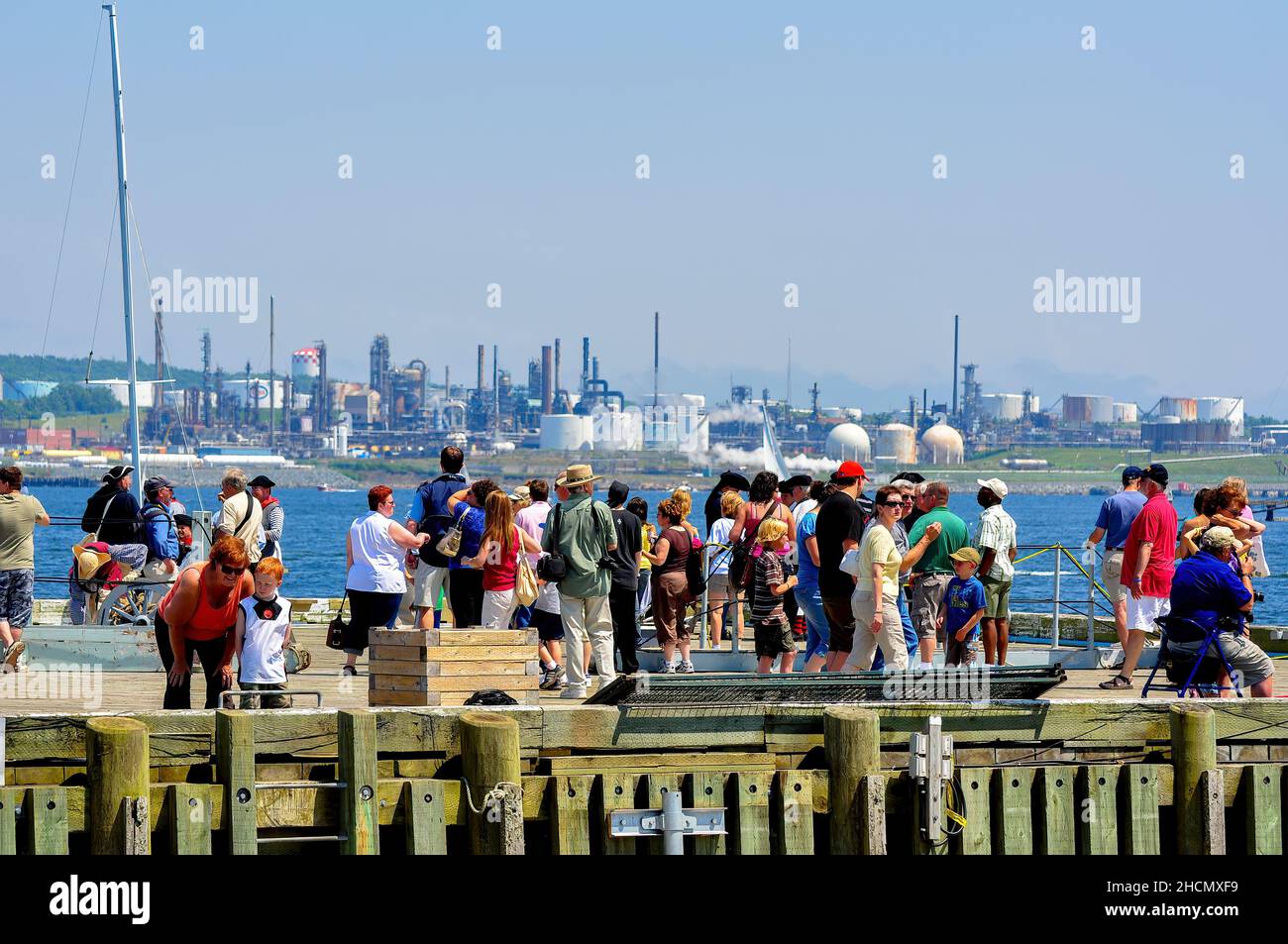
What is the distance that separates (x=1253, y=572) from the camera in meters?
14.8

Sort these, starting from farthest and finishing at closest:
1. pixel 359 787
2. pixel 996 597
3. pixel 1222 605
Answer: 1. pixel 996 597
2. pixel 1222 605
3. pixel 359 787

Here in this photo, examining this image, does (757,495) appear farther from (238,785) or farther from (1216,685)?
(238,785)

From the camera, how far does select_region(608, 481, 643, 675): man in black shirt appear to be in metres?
14.2

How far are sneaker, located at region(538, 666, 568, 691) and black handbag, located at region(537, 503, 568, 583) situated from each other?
3.96 ft

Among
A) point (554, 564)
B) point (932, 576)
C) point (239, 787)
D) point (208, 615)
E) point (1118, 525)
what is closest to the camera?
point (239, 787)

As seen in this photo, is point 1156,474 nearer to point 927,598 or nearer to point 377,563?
point 927,598

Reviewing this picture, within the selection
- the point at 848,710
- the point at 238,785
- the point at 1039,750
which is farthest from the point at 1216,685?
the point at 238,785

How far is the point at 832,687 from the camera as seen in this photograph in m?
11.1

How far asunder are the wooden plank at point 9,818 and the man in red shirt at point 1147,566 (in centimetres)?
842

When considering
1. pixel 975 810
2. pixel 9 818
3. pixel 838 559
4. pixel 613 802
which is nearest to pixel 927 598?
pixel 838 559

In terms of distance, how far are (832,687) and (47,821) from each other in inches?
182

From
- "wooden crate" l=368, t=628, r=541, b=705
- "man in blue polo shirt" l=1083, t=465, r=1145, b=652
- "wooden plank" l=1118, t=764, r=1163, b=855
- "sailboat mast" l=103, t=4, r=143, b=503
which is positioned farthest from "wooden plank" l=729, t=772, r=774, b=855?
"sailboat mast" l=103, t=4, r=143, b=503

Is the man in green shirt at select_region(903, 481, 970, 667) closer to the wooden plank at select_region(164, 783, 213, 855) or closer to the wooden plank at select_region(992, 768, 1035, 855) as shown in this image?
the wooden plank at select_region(992, 768, 1035, 855)

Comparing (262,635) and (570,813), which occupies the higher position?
(262,635)
